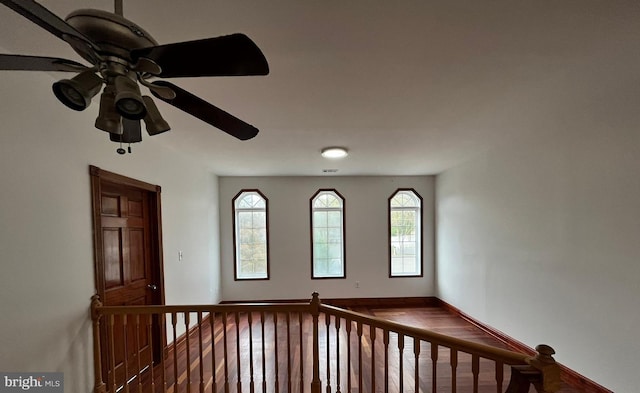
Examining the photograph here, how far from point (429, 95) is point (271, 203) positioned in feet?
12.7

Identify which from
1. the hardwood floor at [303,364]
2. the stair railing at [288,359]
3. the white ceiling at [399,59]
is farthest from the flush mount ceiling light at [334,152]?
the hardwood floor at [303,364]

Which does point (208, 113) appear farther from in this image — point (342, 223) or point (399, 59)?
point (342, 223)

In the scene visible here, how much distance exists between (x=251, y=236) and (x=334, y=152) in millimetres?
2767

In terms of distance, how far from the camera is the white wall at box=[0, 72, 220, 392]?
1566mm

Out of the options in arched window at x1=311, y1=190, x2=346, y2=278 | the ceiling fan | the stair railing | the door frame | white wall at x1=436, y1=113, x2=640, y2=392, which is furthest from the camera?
arched window at x1=311, y1=190, x2=346, y2=278

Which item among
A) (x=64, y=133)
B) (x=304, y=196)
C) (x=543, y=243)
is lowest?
(x=543, y=243)

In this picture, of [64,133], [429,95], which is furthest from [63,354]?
[429,95]

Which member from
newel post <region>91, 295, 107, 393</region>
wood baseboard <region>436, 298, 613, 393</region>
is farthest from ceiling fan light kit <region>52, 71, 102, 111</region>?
wood baseboard <region>436, 298, 613, 393</region>

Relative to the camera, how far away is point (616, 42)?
61.3 inches

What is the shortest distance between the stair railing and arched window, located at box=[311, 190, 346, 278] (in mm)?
1481

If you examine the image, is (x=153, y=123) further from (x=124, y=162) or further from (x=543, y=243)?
(x=543, y=243)

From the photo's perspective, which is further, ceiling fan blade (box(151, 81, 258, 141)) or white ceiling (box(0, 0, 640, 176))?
white ceiling (box(0, 0, 640, 176))

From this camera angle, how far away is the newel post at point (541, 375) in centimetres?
122

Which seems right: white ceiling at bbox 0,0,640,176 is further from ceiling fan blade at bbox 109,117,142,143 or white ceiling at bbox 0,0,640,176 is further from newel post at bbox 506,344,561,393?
newel post at bbox 506,344,561,393
